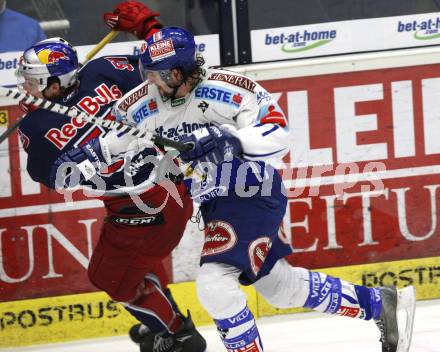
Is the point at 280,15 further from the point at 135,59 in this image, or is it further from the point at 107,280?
the point at 107,280

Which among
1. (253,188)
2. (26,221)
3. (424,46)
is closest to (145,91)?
(253,188)

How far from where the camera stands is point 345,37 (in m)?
5.17

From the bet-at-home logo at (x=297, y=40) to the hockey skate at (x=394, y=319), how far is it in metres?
1.32

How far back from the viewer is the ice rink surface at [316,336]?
4.69 metres

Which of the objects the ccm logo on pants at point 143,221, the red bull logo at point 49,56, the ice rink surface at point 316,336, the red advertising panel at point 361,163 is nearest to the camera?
the red bull logo at point 49,56

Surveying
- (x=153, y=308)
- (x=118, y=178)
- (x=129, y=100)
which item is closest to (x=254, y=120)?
(x=129, y=100)

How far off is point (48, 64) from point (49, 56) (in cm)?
4

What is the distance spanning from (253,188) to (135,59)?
969mm

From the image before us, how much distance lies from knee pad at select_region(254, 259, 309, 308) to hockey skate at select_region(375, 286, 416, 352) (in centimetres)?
33

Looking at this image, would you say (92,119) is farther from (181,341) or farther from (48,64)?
(181,341)

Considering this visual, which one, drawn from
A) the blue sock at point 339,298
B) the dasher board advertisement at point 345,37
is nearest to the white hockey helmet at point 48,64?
the dasher board advertisement at point 345,37

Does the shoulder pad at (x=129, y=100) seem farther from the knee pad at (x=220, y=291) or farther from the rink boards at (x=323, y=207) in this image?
the rink boards at (x=323, y=207)

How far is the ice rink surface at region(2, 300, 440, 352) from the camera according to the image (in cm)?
469

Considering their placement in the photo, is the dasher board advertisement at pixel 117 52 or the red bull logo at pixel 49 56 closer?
the red bull logo at pixel 49 56
